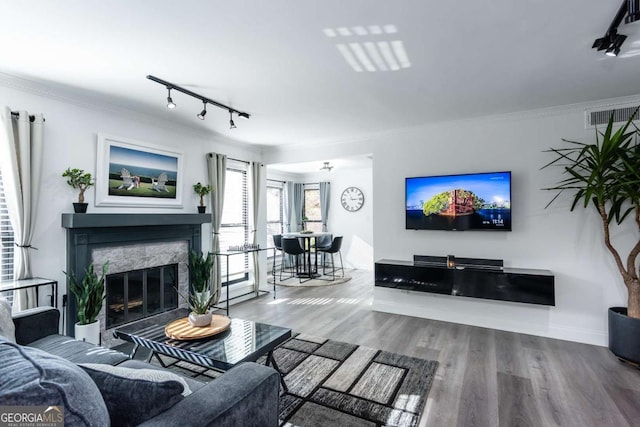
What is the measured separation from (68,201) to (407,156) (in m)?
3.90

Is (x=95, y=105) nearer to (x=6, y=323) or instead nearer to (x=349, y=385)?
(x=6, y=323)

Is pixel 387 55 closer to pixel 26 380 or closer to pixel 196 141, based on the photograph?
pixel 26 380

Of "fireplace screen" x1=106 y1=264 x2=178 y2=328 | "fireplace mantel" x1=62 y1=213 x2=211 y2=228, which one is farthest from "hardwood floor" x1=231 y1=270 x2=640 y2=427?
"fireplace mantel" x1=62 y1=213 x2=211 y2=228

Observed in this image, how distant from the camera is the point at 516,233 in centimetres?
367

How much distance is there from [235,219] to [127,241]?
181 centimetres

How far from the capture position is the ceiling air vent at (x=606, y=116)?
3.19m

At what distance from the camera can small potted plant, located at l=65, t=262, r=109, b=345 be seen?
2.87m

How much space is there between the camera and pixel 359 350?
3.11 meters

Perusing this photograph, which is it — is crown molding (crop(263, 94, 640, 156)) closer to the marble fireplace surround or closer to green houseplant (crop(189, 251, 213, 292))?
the marble fireplace surround

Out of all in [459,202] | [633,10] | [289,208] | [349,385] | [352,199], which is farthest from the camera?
[289,208]

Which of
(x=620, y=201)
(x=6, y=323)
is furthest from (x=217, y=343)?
(x=620, y=201)

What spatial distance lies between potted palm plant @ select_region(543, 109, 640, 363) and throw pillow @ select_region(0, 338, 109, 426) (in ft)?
12.3

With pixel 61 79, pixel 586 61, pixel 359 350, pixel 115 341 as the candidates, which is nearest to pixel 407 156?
pixel 586 61

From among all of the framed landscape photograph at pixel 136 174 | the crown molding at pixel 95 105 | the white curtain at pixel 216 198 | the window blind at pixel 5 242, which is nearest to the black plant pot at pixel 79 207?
the framed landscape photograph at pixel 136 174
